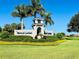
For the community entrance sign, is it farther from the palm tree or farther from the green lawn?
the green lawn

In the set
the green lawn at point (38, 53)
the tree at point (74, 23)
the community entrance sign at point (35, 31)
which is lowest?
the green lawn at point (38, 53)

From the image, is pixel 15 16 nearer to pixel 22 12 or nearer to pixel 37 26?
pixel 22 12

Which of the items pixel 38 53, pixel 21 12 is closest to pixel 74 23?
pixel 21 12

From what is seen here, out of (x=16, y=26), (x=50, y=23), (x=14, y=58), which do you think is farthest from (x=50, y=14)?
(x=14, y=58)

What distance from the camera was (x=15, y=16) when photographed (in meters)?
66.6

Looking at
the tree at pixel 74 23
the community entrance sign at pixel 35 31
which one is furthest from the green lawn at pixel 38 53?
the tree at pixel 74 23

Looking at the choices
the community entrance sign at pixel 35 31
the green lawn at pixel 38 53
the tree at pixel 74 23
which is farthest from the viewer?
the tree at pixel 74 23

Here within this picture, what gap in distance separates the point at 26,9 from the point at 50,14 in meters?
12.4

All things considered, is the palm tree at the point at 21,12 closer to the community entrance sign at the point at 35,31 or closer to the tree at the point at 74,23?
the community entrance sign at the point at 35,31

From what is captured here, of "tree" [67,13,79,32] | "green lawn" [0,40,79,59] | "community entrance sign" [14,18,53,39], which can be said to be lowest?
"green lawn" [0,40,79,59]

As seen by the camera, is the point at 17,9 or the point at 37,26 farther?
the point at 17,9

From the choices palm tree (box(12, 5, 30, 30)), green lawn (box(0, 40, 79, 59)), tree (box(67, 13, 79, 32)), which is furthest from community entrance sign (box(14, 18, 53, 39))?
green lawn (box(0, 40, 79, 59))

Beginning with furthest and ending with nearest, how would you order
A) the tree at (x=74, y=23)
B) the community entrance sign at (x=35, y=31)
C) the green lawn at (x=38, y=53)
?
the tree at (x=74, y=23) → the community entrance sign at (x=35, y=31) → the green lawn at (x=38, y=53)

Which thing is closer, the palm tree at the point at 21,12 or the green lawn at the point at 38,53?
the green lawn at the point at 38,53
